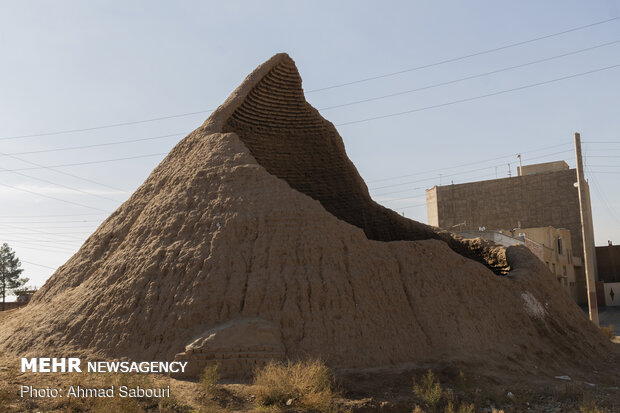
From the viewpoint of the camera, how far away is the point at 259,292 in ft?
28.3

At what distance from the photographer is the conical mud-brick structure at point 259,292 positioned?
27.5 ft

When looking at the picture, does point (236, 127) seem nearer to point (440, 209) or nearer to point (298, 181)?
point (298, 181)

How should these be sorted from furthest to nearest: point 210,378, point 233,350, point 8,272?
1. point 8,272
2. point 233,350
3. point 210,378

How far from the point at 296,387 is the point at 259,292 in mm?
Result: 1817

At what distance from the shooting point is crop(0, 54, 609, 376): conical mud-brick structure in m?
8.38

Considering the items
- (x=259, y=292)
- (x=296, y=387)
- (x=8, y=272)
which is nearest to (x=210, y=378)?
(x=296, y=387)

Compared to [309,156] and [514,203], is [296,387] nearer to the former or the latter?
[309,156]

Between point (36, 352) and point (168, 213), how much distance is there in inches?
118

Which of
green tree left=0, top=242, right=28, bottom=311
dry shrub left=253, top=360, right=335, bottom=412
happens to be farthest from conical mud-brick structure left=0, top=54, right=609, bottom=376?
green tree left=0, top=242, right=28, bottom=311

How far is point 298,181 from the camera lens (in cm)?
1380

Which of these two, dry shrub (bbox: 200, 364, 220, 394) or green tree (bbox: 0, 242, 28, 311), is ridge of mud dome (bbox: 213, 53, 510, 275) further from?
green tree (bbox: 0, 242, 28, 311)

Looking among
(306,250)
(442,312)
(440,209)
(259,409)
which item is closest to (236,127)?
(306,250)

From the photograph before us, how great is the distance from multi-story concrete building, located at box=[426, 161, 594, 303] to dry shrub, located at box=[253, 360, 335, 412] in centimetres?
2822

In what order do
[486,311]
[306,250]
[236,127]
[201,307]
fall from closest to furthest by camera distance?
[201,307] < [306,250] < [486,311] < [236,127]
